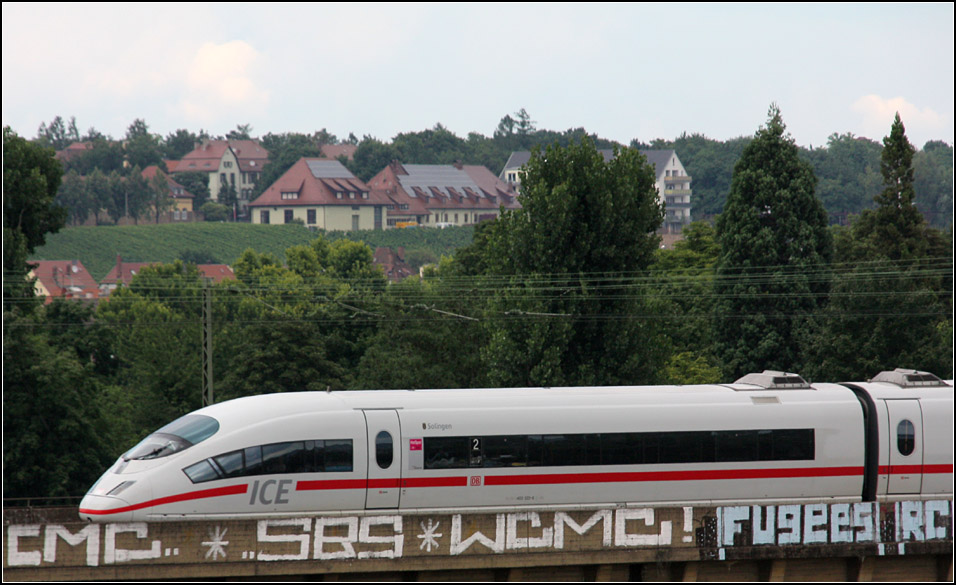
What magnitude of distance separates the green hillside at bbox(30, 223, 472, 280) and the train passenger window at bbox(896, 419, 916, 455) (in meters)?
155

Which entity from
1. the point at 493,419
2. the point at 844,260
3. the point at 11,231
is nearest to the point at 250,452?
the point at 493,419

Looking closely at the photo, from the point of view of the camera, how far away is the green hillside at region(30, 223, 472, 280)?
171000 millimetres

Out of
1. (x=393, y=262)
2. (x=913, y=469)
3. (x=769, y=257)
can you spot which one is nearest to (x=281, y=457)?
(x=913, y=469)

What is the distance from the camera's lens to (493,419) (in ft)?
75.6

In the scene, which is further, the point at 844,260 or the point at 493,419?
the point at 844,260

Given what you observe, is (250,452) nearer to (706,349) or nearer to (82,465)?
(82,465)

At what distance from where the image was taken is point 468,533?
21078mm

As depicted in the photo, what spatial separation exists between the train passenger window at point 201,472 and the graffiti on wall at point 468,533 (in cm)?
148

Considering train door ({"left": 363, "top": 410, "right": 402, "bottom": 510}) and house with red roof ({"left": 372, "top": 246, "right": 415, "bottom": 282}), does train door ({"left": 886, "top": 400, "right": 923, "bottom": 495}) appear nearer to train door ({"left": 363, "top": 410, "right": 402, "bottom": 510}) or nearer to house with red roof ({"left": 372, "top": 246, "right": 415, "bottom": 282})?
train door ({"left": 363, "top": 410, "right": 402, "bottom": 510})

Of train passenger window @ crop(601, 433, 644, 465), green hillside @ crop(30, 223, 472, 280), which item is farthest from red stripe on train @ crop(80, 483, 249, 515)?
green hillside @ crop(30, 223, 472, 280)

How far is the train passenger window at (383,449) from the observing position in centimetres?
2242

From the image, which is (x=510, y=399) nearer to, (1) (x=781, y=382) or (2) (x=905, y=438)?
(1) (x=781, y=382)

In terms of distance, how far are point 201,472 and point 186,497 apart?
0.55 meters

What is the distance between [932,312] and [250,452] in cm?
3698
